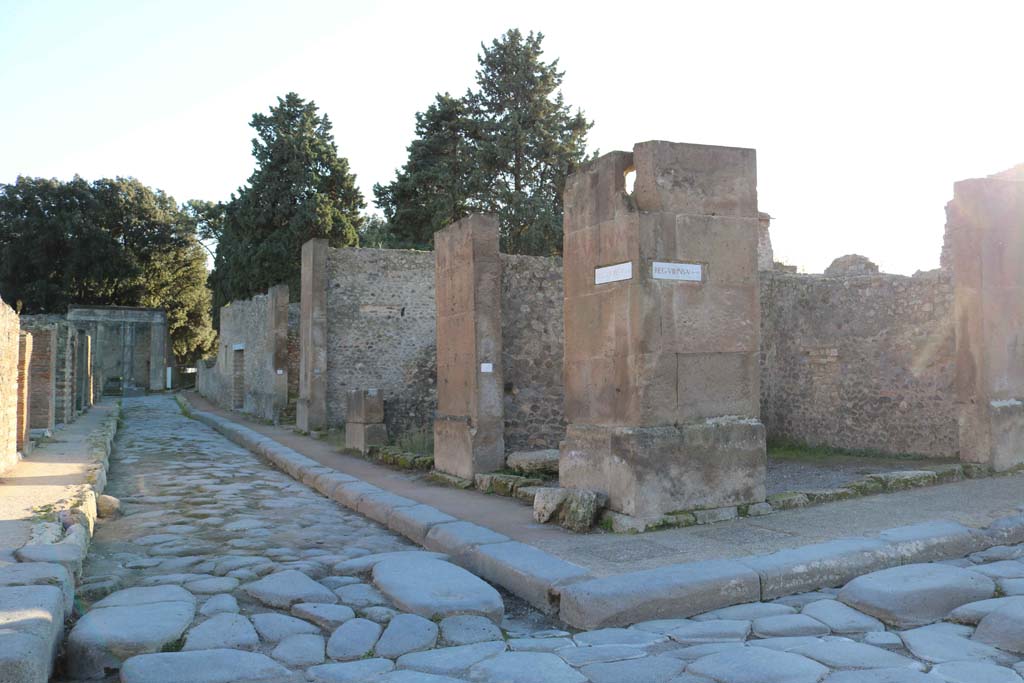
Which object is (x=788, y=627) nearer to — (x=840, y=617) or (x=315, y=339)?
(x=840, y=617)

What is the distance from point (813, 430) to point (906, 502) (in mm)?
4916

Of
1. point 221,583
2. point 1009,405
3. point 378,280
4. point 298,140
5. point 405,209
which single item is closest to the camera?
point 221,583

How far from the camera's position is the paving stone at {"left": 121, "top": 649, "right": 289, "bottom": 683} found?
3359 mm

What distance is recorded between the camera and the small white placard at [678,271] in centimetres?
602

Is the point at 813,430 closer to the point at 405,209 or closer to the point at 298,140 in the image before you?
the point at 405,209

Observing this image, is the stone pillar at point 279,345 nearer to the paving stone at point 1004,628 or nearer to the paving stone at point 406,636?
the paving stone at point 406,636

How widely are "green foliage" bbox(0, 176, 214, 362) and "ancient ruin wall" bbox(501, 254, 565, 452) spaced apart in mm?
36346

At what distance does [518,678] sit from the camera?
3326mm

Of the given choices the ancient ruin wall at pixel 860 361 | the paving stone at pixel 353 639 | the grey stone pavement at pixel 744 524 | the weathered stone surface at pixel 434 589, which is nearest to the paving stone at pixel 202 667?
the paving stone at pixel 353 639

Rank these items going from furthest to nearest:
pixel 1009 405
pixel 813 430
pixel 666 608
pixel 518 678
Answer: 1. pixel 813 430
2. pixel 1009 405
3. pixel 666 608
4. pixel 518 678

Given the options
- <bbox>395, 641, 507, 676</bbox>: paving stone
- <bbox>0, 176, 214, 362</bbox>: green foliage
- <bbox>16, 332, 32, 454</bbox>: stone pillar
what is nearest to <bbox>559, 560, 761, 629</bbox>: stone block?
<bbox>395, 641, 507, 676</bbox>: paving stone

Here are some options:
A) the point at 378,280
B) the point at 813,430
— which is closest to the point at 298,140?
the point at 378,280

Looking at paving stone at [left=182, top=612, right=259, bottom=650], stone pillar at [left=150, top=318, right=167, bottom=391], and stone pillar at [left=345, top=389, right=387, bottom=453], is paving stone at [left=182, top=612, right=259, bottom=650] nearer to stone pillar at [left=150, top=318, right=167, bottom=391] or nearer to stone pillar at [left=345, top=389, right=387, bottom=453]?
stone pillar at [left=345, top=389, right=387, bottom=453]

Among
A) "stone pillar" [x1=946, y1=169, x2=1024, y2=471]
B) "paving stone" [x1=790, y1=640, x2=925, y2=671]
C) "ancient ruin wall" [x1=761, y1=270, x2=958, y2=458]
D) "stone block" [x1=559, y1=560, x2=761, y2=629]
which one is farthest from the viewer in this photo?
"ancient ruin wall" [x1=761, y1=270, x2=958, y2=458]
